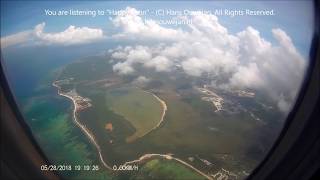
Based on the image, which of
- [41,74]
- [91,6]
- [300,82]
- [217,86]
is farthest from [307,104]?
[41,74]

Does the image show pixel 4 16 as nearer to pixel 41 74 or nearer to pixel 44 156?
pixel 41 74

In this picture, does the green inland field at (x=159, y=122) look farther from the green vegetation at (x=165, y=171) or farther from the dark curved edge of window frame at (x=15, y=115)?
the dark curved edge of window frame at (x=15, y=115)

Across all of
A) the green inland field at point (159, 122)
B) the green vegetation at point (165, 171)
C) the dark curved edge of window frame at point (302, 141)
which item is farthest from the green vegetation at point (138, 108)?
the dark curved edge of window frame at point (302, 141)

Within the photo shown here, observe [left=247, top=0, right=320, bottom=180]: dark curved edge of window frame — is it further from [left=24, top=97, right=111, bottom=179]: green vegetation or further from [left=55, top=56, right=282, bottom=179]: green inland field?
[left=24, top=97, right=111, bottom=179]: green vegetation

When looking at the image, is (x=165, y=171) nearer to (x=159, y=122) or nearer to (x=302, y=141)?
(x=159, y=122)

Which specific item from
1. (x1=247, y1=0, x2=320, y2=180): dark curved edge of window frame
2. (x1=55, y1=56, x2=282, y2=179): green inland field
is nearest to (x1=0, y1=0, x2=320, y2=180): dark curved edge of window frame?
(x1=247, y1=0, x2=320, y2=180): dark curved edge of window frame

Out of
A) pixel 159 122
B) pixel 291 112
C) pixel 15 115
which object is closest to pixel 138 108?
pixel 159 122
